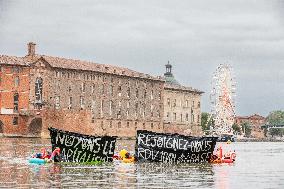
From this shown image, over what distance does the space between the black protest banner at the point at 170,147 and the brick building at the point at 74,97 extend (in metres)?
86.3

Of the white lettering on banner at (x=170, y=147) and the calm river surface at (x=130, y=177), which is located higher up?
the white lettering on banner at (x=170, y=147)

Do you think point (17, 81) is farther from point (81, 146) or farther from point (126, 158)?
point (81, 146)

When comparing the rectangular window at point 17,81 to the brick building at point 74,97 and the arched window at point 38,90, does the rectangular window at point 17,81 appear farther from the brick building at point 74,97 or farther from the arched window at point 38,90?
the arched window at point 38,90

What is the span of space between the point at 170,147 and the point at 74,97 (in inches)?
3825

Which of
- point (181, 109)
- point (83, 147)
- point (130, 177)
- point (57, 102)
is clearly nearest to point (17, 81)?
point (57, 102)

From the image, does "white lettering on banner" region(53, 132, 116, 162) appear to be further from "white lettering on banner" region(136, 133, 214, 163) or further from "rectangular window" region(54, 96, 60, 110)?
"rectangular window" region(54, 96, 60, 110)

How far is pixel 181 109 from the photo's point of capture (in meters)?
189

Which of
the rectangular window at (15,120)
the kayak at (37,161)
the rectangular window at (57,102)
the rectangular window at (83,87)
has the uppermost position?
the rectangular window at (83,87)

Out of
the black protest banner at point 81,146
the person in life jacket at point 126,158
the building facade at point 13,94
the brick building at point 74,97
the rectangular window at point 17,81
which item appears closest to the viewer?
the black protest banner at point 81,146

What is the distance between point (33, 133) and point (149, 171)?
95.8m

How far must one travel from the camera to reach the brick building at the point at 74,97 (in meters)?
130

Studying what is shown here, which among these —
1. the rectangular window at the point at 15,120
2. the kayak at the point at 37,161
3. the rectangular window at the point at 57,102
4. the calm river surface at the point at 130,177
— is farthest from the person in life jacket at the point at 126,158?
the rectangular window at the point at 57,102

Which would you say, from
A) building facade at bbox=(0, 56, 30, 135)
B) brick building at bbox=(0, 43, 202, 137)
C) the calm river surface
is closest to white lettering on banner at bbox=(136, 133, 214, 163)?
the calm river surface

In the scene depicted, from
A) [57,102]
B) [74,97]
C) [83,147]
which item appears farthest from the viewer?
[74,97]
